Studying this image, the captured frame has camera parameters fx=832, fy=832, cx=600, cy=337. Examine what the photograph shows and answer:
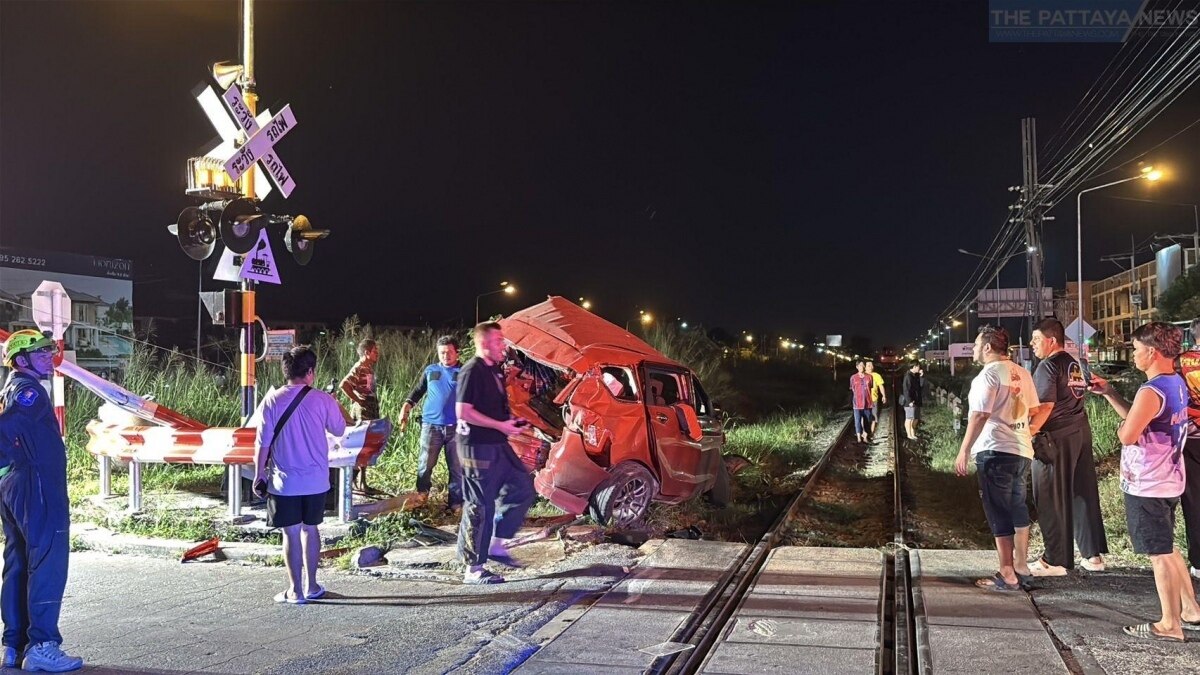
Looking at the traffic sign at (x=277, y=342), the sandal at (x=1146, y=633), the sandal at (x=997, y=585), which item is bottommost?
the sandal at (x=997, y=585)

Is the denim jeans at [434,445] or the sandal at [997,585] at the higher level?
the denim jeans at [434,445]

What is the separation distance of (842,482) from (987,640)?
9768 mm

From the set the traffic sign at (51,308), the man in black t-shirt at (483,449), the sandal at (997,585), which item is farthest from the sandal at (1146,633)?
the traffic sign at (51,308)

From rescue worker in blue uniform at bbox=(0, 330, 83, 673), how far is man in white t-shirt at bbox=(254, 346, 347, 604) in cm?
132

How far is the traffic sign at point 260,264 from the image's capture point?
8297 mm

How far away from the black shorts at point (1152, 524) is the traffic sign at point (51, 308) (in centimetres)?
910

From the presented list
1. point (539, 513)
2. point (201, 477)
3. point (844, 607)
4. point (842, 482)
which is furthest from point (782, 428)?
point (844, 607)

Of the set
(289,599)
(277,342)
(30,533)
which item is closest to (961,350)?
(277,342)

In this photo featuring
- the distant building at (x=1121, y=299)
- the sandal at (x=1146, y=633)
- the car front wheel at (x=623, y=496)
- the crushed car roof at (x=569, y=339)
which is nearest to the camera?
the sandal at (x=1146, y=633)

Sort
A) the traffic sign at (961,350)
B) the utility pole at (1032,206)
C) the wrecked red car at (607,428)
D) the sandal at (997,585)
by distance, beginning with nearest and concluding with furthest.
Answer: the sandal at (997,585) → the wrecked red car at (607,428) → the utility pole at (1032,206) → the traffic sign at (961,350)

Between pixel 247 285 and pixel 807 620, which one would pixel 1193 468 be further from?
pixel 247 285

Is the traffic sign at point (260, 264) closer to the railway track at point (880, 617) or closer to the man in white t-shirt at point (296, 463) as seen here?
the man in white t-shirt at point (296, 463)

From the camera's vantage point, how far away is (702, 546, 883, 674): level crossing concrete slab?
15.2 feet

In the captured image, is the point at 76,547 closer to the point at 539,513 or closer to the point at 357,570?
the point at 357,570
